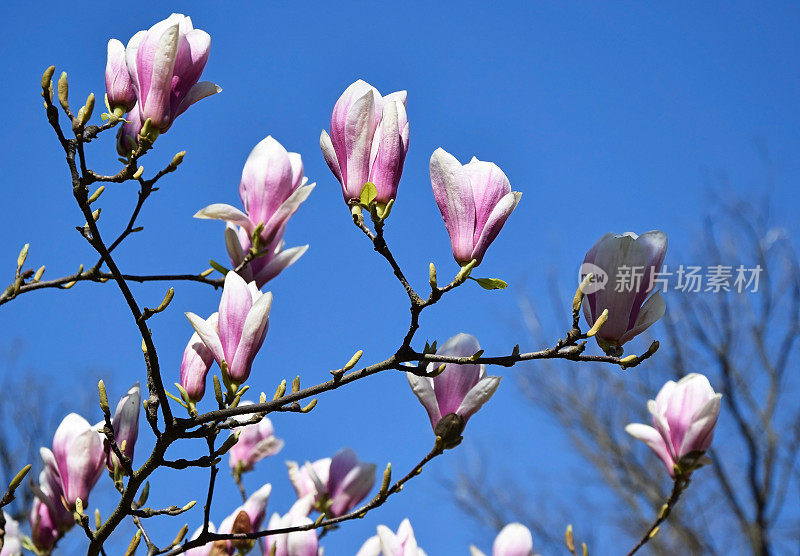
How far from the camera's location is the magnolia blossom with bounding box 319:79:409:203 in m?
1.03

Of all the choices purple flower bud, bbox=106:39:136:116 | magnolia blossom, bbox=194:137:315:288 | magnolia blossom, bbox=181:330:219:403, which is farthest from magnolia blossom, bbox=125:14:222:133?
magnolia blossom, bbox=181:330:219:403

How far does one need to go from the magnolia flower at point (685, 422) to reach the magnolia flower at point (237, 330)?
83 centimetres

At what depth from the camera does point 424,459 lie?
3.89ft

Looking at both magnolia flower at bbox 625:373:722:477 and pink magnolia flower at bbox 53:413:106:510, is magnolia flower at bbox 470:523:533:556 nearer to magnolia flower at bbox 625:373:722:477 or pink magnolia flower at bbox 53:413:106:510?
magnolia flower at bbox 625:373:722:477

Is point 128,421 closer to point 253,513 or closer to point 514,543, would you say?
point 253,513

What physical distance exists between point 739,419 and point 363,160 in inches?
281

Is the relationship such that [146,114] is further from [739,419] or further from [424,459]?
[739,419]

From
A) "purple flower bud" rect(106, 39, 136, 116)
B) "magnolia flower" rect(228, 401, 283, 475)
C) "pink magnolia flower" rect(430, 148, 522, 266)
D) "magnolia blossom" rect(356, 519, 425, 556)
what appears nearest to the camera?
"pink magnolia flower" rect(430, 148, 522, 266)

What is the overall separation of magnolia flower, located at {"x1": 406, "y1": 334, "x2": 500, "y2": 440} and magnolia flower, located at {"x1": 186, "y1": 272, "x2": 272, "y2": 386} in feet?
0.79

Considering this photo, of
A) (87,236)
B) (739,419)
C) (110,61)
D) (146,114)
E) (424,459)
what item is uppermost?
(739,419)

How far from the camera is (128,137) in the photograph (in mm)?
1160

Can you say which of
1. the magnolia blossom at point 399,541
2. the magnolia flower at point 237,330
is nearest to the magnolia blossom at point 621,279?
the magnolia flower at point 237,330

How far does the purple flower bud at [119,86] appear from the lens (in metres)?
1.16

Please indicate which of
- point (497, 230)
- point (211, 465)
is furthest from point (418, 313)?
point (211, 465)
